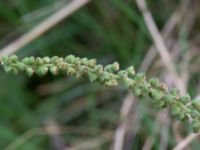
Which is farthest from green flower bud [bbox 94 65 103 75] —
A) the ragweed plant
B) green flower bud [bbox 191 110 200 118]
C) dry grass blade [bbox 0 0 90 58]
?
dry grass blade [bbox 0 0 90 58]

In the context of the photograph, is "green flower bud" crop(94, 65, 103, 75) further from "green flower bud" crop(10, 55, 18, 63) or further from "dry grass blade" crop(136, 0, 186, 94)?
"dry grass blade" crop(136, 0, 186, 94)

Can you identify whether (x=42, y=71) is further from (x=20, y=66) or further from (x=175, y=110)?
(x=175, y=110)

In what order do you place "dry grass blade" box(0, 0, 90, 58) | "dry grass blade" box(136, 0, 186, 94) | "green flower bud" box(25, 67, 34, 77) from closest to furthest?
1. "green flower bud" box(25, 67, 34, 77)
2. "dry grass blade" box(136, 0, 186, 94)
3. "dry grass blade" box(0, 0, 90, 58)

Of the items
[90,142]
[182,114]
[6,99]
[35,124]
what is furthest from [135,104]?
[182,114]

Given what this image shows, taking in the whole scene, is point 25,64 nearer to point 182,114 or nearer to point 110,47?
point 182,114

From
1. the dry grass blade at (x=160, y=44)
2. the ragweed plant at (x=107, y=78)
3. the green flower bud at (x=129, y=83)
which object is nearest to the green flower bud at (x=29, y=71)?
the ragweed plant at (x=107, y=78)

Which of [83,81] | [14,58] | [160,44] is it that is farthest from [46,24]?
[14,58]
